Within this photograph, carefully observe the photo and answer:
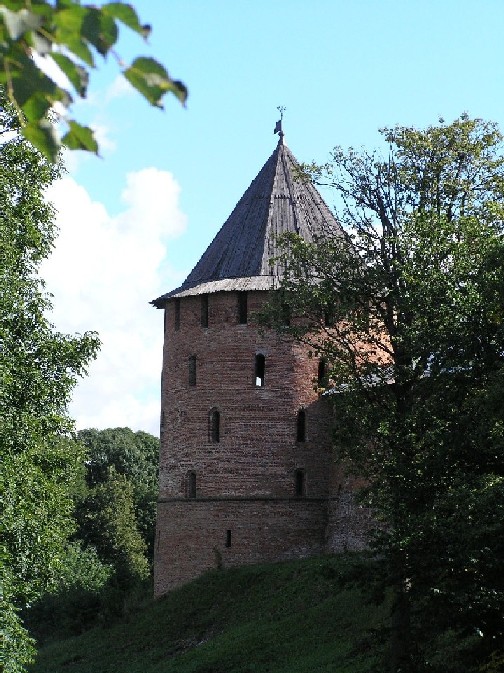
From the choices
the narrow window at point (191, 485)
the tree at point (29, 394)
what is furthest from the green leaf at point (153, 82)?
the narrow window at point (191, 485)

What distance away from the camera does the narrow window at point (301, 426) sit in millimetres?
28781

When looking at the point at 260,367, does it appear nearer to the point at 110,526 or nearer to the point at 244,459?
the point at 244,459

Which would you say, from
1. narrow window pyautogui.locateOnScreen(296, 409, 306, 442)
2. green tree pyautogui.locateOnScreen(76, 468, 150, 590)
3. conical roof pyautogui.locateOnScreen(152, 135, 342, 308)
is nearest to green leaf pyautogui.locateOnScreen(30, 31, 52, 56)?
conical roof pyautogui.locateOnScreen(152, 135, 342, 308)

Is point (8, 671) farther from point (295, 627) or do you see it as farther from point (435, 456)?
point (295, 627)

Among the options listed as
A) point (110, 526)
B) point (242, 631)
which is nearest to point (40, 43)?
point (242, 631)

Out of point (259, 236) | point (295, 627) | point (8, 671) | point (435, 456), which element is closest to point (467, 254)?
point (435, 456)

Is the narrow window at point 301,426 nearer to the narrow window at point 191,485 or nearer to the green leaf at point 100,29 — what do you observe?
the narrow window at point 191,485

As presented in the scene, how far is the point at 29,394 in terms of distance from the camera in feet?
52.0

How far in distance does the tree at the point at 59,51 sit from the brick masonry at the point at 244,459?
25332 mm

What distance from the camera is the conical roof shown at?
1150 inches

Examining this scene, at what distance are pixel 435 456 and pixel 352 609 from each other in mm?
8838

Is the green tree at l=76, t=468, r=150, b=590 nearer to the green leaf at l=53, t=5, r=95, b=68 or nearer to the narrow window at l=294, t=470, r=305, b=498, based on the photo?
the narrow window at l=294, t=470, r=305, b=498

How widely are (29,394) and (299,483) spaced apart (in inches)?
547

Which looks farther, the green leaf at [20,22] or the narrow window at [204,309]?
the narrow window at [204,309]
